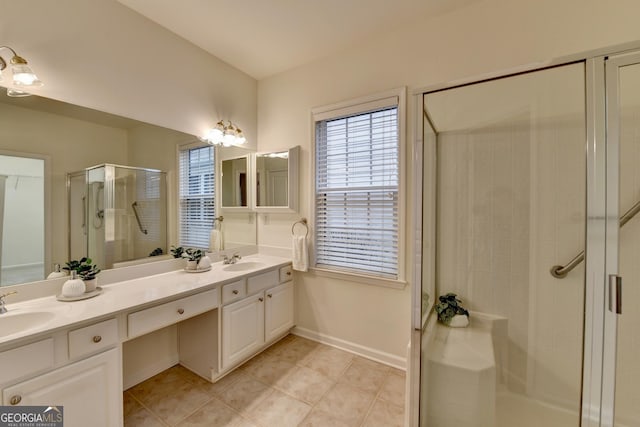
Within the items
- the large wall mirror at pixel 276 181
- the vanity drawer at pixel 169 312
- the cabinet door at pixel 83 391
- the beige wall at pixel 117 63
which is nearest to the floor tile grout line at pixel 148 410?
the cabinet door at pixel 83 391

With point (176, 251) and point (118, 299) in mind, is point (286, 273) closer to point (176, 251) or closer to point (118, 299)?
point (176, 251)

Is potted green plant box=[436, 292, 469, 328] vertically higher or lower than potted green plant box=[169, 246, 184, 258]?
lower

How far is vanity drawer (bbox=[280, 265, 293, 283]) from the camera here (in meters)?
2.49

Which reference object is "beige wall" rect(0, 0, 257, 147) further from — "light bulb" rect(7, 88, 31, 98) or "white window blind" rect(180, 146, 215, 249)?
"white window blind" rect(180, 146, 215, 249)

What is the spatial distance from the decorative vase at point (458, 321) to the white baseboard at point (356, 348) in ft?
2.10

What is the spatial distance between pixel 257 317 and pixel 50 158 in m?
1.75

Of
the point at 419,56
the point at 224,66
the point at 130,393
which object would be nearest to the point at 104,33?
the point at 224,66

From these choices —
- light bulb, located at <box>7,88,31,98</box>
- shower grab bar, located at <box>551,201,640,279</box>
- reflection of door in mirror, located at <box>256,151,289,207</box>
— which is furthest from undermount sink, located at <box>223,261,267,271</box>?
shower grab bar, located at <box>551,201,640,279</box>

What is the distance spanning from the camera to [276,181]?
262 cm

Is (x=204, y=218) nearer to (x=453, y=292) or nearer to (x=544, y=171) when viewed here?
(x=453, y=292)

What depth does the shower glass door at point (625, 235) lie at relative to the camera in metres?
1.14

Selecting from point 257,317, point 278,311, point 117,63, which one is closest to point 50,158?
point 117,63

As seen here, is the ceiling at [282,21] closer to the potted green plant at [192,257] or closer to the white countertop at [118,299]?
the potted green plant at [192,257]

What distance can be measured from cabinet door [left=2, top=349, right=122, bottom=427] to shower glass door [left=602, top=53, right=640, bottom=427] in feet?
7.90
